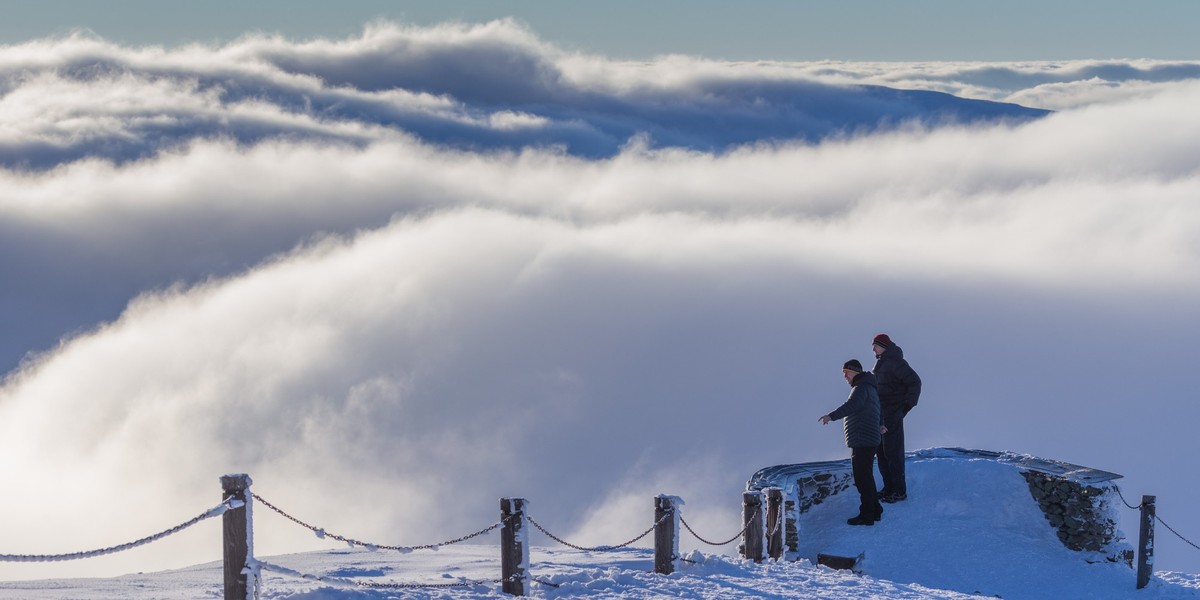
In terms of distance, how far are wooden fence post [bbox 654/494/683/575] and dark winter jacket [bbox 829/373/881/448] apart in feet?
8.20

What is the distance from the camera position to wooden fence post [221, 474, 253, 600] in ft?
26.5

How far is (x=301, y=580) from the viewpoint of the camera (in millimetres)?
10344

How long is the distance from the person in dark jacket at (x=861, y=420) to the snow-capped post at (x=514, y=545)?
13.5 ft

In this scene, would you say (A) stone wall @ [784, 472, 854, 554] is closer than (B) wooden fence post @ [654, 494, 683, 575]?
No

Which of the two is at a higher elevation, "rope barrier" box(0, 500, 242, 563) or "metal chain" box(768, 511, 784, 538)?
"rope barrier" box(0, 500, 242, 563)

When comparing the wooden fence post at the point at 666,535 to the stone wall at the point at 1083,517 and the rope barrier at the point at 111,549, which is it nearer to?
the rope barrier at the point at 111,549

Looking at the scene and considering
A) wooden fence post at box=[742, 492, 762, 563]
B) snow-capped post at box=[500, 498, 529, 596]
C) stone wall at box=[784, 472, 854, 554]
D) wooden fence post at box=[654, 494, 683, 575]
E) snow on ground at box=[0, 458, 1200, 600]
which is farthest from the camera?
stone wall at box=[784, 472, 854, 554]

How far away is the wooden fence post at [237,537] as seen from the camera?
26.5 feet

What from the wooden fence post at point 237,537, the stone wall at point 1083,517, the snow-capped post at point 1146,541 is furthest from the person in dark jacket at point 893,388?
the wooden fence post at point 237,537

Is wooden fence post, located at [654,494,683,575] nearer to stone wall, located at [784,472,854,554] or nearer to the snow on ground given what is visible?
the snow on ground

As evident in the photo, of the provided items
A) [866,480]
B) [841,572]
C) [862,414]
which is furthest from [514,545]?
[866,480]

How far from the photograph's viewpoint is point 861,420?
1275 centimetres

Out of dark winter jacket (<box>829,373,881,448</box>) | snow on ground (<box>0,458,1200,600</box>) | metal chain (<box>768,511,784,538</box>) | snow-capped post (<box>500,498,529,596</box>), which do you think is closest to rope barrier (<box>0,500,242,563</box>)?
snow on ground (<box>0,458,1200,600</box>)

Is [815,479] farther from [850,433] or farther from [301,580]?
[301,580]
